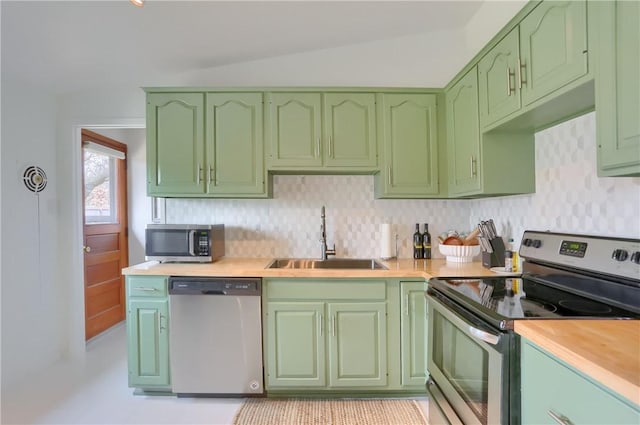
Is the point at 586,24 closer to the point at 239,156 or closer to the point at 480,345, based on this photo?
the point at 480,345

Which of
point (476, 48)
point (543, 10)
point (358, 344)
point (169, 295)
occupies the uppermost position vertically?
point (476, 48)

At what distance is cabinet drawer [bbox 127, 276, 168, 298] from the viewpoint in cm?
208

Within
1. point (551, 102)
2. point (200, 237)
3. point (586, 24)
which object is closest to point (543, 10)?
point (586, 24)

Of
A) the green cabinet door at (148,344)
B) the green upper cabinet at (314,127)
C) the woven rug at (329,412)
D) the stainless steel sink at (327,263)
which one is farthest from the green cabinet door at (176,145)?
the woven rug at (329,412)

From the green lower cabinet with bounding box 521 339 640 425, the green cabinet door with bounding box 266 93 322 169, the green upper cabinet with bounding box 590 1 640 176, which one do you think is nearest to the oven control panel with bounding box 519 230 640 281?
the green upper cabinet with bounding box 590 1 640 176

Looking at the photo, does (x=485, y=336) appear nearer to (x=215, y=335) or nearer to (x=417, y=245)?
(x=417, y=245)

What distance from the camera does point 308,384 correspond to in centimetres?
206

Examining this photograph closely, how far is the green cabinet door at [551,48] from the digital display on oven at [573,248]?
0.71 meters

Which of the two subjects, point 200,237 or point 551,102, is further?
point 200,237

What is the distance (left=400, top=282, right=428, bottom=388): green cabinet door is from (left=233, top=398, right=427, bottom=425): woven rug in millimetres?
178

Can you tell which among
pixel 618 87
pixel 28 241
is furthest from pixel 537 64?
A: pixel 28 241

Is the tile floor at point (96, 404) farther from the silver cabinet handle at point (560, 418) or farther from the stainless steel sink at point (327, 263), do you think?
the silver cabinet handle at point (560, 418)

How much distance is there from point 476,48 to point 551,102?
57.9 inches

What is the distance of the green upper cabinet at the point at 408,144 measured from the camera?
233cm
